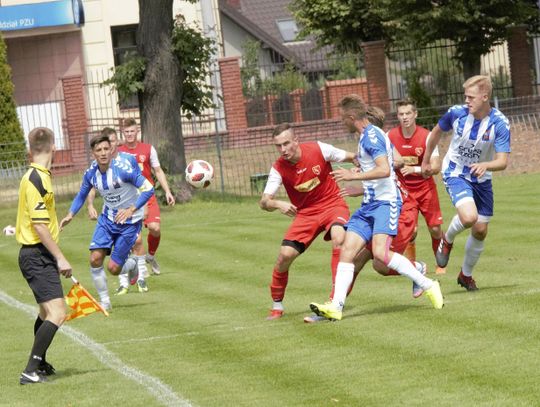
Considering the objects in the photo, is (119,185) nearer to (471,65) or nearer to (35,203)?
(35,203)

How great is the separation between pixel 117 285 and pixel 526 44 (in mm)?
25326

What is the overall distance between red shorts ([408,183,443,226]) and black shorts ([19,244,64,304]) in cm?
620

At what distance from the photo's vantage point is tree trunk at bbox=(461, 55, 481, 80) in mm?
38562

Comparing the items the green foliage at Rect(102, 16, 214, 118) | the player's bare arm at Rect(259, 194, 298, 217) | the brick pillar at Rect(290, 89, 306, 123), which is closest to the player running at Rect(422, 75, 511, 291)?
the player's bare arm at Rect(259, 194, 298, 217)

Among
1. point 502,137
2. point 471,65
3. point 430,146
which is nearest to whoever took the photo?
point 502,137

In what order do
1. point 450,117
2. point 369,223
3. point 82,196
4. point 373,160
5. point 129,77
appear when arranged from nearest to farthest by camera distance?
point 373,160, point 369,223, point 450,117, point 82,196, point 129,77

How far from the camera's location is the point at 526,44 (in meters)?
39.8

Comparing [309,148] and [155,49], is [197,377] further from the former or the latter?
[155,49]

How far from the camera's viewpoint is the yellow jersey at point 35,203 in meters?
10.0

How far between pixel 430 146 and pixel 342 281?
93.5 inches

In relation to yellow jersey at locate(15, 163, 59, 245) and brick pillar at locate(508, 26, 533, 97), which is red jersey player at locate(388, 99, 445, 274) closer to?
yellow jersey at locate(15, 163, 59, 245)

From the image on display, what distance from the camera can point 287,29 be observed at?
212 ft

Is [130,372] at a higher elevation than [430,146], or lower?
lower

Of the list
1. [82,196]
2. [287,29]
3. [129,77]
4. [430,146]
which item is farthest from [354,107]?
[287,29]
